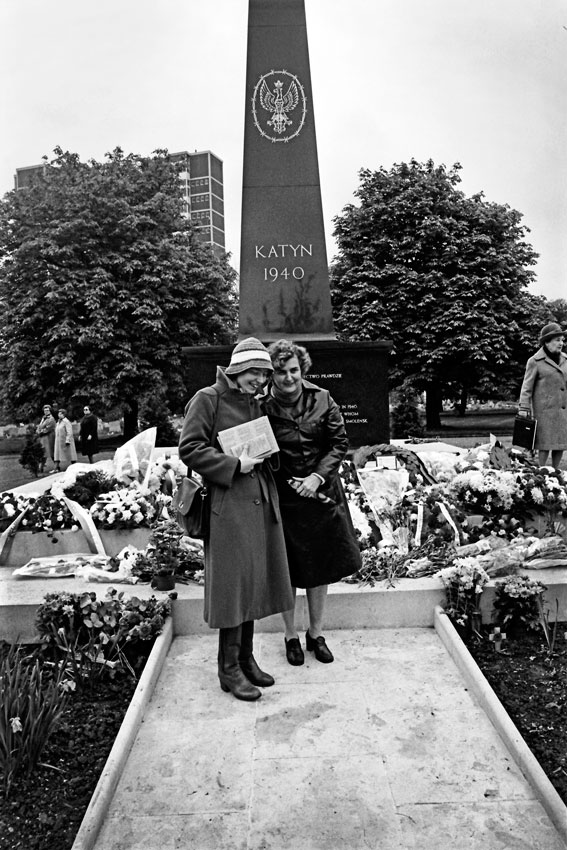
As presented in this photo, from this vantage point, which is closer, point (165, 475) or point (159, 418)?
point (165, 475)

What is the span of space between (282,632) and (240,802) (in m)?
1.71

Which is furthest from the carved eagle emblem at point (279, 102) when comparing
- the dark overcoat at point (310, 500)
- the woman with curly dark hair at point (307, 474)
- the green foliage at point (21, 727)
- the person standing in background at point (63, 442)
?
the person standing in background at point (63, 442)

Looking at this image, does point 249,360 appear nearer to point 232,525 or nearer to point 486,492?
point 232,525

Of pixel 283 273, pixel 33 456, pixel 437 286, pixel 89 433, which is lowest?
pixel 33 456

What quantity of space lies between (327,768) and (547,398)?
5427mm

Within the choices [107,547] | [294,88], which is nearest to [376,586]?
[107,547]

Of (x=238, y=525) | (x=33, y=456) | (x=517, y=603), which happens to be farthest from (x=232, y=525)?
(x=33, y=456)

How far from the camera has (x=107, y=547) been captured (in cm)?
554

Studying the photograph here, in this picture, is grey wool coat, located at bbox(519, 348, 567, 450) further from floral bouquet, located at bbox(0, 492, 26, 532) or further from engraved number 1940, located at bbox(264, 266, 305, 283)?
floral bouquet, located at bbox(0, 492, 26, 532)

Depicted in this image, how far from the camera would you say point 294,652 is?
3844mm

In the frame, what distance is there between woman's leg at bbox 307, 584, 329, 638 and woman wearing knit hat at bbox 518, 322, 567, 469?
4213 mm

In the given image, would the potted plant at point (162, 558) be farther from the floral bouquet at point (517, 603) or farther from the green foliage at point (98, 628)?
the floral bouquet at point (517, 603)

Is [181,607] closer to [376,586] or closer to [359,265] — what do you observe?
[376,586]

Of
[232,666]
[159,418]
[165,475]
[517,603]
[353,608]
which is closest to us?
[232,666]
